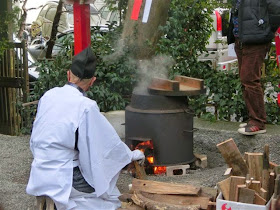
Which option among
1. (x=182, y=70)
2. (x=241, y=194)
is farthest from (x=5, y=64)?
(x=241, y=194)

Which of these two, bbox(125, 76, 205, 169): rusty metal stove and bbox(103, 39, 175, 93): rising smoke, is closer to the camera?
bbox(125, 76, 205, 169): rusty metal stove

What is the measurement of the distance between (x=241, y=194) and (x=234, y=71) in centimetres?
417

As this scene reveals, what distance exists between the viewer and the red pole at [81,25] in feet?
19.2

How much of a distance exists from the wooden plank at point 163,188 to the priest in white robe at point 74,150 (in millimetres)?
583

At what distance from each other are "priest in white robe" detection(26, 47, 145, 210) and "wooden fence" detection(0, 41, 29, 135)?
177 inches

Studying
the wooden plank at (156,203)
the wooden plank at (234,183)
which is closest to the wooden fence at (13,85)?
the wooden plank at (156,203)

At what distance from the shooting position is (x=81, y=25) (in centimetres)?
593

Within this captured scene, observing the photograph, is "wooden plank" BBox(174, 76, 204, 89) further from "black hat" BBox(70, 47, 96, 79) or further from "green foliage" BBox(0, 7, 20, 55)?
"green foliage" BBox(0, 7, 20, 55)

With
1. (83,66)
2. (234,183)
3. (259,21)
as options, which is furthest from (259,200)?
(259,21)

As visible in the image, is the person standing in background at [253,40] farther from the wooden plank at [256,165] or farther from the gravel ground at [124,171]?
the wooden plank at [256,165]

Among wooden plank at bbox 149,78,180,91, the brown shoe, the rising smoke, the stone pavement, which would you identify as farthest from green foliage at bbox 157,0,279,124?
wooden plank at bbox 149,78,180,91

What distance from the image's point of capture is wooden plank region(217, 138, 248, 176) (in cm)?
454

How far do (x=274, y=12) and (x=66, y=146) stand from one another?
3078mm

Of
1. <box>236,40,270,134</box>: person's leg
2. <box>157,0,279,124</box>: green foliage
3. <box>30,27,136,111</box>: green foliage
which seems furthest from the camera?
<box>30,27,136,111</box>: green foliage
